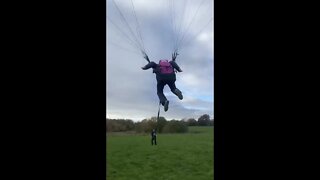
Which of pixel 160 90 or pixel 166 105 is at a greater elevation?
pixel 160 90

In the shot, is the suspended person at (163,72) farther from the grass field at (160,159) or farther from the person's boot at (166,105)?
the grass field at (160,159)

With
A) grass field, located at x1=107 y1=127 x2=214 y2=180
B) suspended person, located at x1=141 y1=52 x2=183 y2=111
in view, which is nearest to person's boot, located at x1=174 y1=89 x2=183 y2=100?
suspended person, located at x1=141 y1=52 x2=183 y2=111

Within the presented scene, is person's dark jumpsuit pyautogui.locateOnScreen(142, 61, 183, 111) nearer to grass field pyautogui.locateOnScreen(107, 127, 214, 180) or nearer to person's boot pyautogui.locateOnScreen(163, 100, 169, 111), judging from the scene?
person's boot pyautogui.locateOnScreen(163, 100, 169, 111)

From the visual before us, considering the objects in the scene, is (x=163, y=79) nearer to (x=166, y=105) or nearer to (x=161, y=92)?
(x=161, y=92)

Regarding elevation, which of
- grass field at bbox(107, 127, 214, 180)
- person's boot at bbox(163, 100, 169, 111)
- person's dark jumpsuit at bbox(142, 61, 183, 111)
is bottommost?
grass field at bbox(107, 127, 214, 180)

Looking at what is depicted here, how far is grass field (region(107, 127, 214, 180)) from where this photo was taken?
56.4 feet

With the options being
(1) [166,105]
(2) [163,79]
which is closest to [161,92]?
(2) [163,79]

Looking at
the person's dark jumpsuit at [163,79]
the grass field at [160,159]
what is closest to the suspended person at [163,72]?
the person's dark jumpsuit at [163,79]

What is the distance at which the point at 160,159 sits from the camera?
19750mm

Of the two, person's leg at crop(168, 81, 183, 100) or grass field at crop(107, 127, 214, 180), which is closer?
person's leg at crop(168, 81, 183, 100)
